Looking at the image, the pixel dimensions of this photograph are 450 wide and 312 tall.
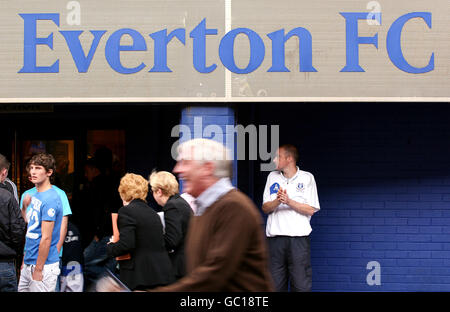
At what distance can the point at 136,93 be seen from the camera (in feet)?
22.2

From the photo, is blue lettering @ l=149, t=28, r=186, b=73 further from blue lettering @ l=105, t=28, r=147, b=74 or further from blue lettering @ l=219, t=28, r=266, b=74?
blue lettering @ l=219, t=28, r=266, b=74

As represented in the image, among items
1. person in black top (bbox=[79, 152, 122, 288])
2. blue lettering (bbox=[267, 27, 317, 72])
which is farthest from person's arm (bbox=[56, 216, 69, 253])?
blue lettering (bbox=[267, 27, 317, 72])

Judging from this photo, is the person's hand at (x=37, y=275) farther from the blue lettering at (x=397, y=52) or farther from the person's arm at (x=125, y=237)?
the blue lettering at (x=397, y=52)

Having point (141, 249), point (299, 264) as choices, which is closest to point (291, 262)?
point (299, 264)

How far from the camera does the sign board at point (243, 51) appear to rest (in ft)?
22.1

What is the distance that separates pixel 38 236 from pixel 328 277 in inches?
139

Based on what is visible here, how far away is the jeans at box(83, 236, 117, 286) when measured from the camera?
740 cm

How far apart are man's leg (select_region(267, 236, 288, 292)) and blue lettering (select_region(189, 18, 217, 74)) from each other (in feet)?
6.43

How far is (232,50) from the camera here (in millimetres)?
6711

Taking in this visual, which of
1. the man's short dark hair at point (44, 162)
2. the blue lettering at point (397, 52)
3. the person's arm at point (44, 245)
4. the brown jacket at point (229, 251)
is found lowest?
the person's arm at point (44, 245)

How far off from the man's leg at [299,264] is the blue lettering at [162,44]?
227 centimetres

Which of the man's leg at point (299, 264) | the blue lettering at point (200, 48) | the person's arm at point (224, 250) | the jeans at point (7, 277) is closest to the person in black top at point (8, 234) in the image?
the jeans at point (7, 277)

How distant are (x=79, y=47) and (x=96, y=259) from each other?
240cm
